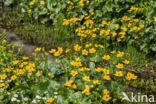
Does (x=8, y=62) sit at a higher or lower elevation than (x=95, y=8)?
lower

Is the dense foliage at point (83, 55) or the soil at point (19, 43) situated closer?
the dense foliage at point (83, 55)

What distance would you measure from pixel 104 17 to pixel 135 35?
880 millimetres

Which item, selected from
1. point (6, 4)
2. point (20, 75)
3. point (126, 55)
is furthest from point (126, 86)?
point (6, 4)

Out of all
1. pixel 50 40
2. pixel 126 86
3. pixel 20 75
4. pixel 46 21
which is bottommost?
pixel 126 86

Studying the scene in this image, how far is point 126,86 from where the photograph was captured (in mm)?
3457

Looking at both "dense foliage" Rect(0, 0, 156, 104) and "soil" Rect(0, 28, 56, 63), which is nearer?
"dense foliage" Rect(0, 0, 156, 104)

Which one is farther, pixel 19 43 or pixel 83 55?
pixel 19 43

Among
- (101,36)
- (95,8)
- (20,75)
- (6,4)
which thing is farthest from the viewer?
(6,4)

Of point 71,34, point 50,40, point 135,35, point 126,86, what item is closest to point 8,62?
point 50,40

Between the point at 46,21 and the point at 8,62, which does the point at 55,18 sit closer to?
the point at 46,21

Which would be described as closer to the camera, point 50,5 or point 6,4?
point 50,5

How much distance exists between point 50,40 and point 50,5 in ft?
3.26

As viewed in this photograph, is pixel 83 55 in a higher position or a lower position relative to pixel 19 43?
lower

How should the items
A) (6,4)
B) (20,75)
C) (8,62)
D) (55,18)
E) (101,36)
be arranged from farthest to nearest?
(6,4) → (55,18) → (101,36) → (8,62) → (20,75)
